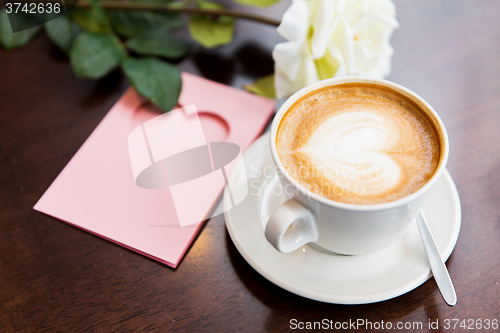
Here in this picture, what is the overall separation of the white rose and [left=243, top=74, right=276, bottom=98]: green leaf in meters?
0.05

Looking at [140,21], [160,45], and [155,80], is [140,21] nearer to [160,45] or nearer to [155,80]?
[160,45]

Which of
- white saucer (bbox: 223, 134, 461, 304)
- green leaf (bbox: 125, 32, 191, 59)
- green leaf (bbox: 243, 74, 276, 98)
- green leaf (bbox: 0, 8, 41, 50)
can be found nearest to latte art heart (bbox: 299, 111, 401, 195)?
white saucer (bbox: 223, 134, 461, 304)

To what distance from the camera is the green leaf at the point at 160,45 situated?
34.9 inches

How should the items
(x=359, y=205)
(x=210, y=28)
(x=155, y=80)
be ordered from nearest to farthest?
(x=359, y=205)
(x=155, y=80)
(x=210, y=28)

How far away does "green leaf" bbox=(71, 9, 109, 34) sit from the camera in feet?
3.04

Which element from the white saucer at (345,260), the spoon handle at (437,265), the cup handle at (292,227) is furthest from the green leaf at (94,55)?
the spoon handle at (437,265)

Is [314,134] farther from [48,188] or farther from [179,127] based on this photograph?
[48,188]

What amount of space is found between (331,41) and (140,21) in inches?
18.6

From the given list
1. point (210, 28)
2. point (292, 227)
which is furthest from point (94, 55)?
point (292, 227)

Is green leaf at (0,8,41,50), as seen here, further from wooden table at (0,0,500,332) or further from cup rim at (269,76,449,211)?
cup rim at (269,76,449,211)

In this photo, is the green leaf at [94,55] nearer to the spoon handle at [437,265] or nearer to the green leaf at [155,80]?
the green leaf at [155,80]

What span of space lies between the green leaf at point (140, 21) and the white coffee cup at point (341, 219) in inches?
19.5

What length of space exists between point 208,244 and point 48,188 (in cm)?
33

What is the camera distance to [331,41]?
73 cm
